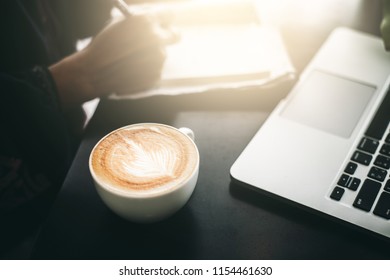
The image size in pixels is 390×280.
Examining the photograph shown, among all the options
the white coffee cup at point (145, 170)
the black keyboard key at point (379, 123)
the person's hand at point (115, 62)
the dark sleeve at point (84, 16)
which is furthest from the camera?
the dark sleeve at point (84, 16)

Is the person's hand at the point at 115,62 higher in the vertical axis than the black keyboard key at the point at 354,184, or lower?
higher

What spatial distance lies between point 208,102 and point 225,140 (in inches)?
3.3

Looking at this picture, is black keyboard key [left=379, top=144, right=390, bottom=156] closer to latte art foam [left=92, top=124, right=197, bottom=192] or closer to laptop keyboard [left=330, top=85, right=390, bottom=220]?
laptop keyboard [left=330, top=85, right=390, bottom=220]

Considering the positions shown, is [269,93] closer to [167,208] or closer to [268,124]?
[268,124]

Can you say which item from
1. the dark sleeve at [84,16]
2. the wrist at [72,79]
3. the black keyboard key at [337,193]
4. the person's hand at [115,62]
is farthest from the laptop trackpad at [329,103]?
the dark sleeve at [84,16]

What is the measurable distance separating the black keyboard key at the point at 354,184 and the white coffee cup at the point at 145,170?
7.0 inches

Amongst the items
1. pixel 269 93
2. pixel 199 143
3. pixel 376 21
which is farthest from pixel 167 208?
pixel 376 21

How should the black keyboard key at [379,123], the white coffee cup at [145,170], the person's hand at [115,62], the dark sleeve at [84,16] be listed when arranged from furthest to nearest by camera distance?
the dark sleeve at [84,16] < the person's hand at [115,62] < the black keyboard key at [379,123] < the white coffee cup at [145,170]

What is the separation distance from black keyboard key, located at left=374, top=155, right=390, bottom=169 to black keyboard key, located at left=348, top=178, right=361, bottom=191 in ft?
0.13

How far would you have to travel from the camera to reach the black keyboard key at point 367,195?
45 centimetres

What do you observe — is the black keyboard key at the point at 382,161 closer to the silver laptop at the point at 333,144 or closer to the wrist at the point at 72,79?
the silver laptop at the point at 333,144

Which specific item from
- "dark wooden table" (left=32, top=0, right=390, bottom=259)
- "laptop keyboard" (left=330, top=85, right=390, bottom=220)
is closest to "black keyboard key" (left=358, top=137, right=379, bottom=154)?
"laptop keyboard" (left=330, top=85, right=390, bottom=220)
